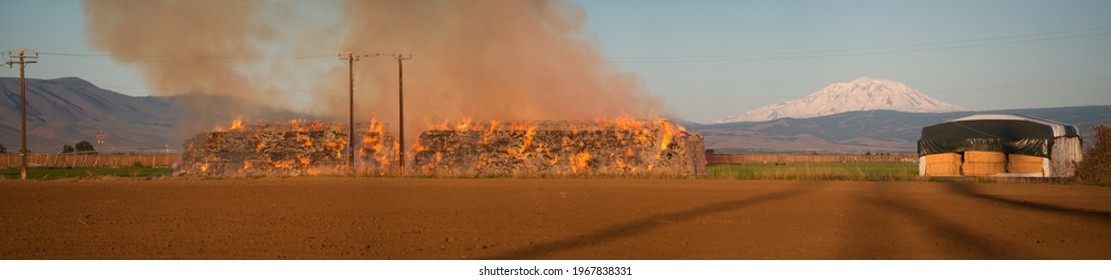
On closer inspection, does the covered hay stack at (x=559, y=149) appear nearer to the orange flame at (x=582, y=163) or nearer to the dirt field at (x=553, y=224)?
the orange flame at (x=582, y=163)

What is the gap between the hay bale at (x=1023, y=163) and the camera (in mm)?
36031

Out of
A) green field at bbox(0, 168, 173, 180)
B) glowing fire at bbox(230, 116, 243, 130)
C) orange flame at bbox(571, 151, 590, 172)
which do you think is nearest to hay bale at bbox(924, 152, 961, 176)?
orange flame at bbox(571, 151, 590, 172)

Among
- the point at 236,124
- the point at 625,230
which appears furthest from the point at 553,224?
the point at 236,124

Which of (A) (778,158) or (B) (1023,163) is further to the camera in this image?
(A) (778,158)

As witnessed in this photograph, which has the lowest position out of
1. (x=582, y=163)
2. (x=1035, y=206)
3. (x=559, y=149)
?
(x=1035, y=206)

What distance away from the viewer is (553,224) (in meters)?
15.5

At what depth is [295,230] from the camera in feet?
48.0

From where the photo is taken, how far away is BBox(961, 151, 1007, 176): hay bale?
121 ft

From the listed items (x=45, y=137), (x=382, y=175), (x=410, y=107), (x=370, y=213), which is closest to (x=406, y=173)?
(x=382, y=175)

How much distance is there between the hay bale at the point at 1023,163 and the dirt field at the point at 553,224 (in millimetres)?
11566

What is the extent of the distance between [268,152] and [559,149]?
39.9 feet

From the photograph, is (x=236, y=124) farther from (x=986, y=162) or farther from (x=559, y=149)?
(x=986, y=162)

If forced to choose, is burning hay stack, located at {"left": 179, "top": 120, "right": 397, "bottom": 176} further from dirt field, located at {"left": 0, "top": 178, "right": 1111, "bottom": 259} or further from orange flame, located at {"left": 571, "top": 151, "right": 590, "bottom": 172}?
dirt field, located at {"left": 0, "top": 178, "right": 1111, "bottom": 259}

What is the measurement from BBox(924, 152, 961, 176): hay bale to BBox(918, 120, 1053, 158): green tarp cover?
0.25 metres
